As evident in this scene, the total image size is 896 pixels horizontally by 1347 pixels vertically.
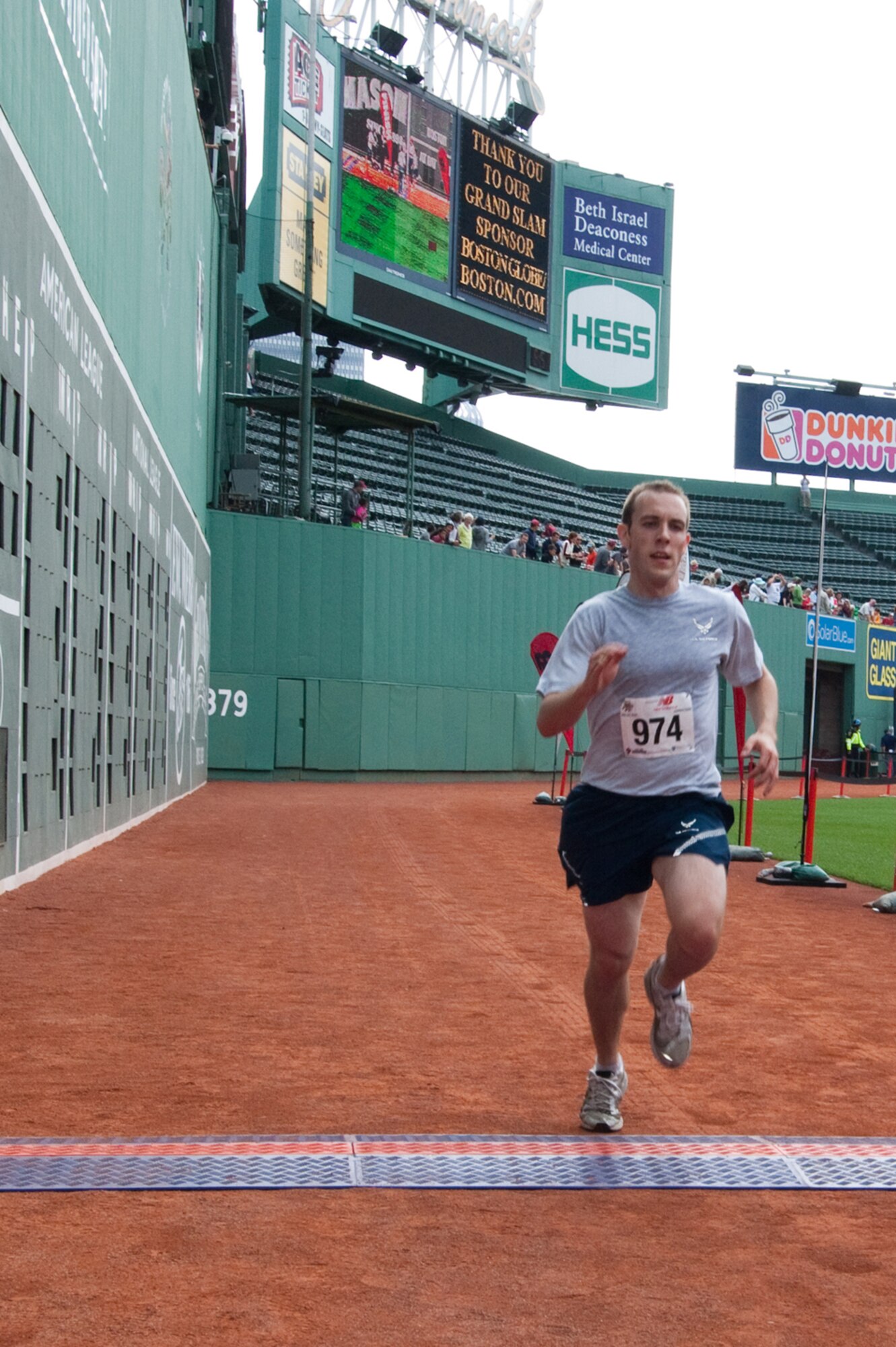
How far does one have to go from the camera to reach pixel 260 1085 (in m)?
5.12

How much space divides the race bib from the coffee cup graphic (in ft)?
147

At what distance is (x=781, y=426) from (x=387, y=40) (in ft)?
55.8

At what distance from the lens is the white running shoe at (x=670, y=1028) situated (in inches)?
178

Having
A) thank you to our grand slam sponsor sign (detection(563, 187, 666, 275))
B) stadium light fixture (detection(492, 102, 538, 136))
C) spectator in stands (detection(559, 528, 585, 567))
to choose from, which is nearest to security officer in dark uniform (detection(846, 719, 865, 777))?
spectator in stands (detection(559, 528, 585, 567))

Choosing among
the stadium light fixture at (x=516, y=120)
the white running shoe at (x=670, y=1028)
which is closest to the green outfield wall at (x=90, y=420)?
the white running shoe at (x=670, y=1028)

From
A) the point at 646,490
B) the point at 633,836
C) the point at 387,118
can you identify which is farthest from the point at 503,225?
the point at 633,836

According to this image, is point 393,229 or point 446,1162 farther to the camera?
point 393,229

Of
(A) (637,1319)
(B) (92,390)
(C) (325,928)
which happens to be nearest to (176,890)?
(C) (325,928)

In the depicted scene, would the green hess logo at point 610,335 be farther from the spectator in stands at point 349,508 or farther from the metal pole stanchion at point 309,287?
the spectator in stands at point 349,508

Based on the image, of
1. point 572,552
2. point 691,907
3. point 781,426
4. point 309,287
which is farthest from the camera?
point 781,426

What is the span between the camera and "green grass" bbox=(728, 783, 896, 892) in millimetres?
14805

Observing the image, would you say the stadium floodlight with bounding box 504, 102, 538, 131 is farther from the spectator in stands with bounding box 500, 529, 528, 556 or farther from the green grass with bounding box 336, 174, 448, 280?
the spectator in stands with bounding box 500, 529, 528, 556

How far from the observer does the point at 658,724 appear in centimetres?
447

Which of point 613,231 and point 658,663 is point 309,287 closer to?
point 613,231
